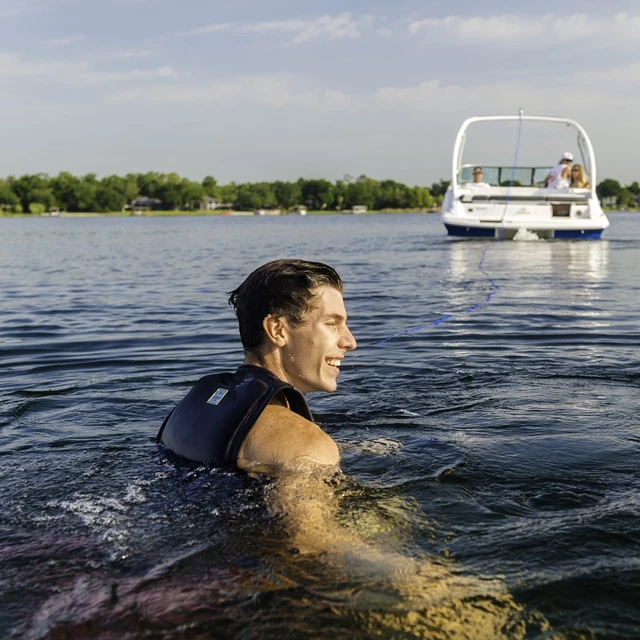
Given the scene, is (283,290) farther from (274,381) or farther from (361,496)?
(361,496)

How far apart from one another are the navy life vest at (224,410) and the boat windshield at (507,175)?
27.2 meters

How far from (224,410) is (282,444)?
33 cm

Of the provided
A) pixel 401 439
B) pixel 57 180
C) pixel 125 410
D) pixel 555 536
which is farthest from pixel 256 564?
pixel 57 180

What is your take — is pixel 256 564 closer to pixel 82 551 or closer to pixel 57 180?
pixel 82 551

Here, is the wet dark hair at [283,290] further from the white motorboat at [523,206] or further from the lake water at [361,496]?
the white motorboat at [523,206]

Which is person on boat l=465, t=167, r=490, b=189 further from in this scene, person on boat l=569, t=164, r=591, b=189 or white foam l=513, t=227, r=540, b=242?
person on boat l=569, t=164, r=591, b=189

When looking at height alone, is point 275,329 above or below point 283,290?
below

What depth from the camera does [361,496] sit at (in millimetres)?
3674

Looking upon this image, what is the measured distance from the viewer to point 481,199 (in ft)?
95.2

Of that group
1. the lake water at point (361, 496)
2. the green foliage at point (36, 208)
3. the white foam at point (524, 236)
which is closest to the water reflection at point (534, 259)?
the white foam at point (524, 236)

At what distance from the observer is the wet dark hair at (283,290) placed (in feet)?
11.9

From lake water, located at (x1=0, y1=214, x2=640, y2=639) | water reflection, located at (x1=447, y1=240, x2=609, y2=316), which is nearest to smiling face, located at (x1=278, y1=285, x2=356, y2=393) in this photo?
lake water, located at (x1=0, y1=214, x2=640, y2=639)

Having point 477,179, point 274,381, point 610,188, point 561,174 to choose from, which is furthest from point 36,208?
point 274,381

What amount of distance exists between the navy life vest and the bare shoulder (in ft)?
0.15
